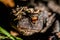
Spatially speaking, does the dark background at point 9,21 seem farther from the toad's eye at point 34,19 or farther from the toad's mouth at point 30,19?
the toad's eye at point 34,19

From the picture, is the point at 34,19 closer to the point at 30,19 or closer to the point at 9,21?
the point at 30,19

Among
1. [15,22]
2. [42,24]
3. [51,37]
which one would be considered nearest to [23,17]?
[15,22]

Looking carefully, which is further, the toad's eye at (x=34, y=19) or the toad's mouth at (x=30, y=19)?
the toad's eye at (x=34, y=19)

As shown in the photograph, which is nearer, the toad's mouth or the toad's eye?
the toad's mouth

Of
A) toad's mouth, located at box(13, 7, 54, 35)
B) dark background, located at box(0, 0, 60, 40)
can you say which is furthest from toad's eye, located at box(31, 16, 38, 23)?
dark background, located at box(0, 0, 60, 40)

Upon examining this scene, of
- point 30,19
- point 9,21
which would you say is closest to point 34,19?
point 30,19

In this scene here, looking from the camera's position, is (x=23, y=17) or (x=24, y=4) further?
(x=24, y=4)

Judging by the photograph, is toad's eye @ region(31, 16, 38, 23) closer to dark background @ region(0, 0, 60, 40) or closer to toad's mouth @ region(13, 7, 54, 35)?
toad's mouth @ region(13, 7, 54, 35)

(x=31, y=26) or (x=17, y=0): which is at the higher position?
(x=17, y=0)

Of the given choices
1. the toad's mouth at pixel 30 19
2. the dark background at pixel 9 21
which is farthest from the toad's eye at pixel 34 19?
the dark background at pixel 9 21

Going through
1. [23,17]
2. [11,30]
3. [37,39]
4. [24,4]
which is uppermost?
[24,4]

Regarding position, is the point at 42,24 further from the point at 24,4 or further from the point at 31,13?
the point at 24,4
